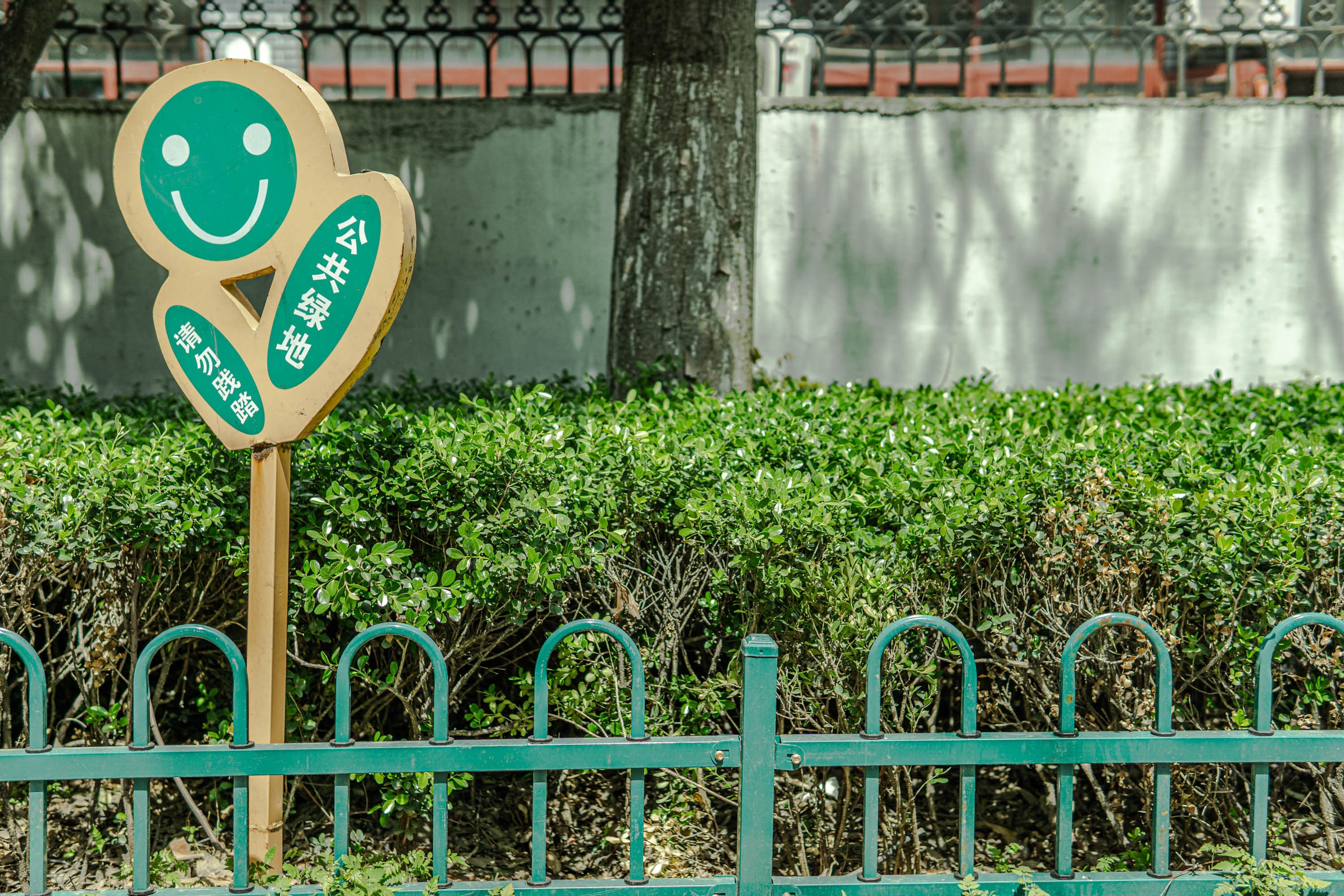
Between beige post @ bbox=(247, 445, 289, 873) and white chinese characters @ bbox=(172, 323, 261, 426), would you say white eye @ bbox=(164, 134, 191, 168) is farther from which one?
beige post @ bbox=(247, 445, 289, 873)

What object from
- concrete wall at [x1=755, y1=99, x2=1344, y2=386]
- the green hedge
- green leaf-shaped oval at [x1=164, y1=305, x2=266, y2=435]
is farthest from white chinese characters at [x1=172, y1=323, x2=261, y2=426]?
concrete wall at [x1=755, y1=99, x2=1344, y2=386]

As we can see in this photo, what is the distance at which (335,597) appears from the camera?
286 cm

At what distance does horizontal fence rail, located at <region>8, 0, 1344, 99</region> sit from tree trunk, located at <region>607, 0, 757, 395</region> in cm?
174

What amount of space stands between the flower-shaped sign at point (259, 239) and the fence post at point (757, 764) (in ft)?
3.87

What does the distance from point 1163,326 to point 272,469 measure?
5745mm

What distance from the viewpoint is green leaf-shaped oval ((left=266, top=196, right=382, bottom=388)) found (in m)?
2.53

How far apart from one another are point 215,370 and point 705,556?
1.42 m

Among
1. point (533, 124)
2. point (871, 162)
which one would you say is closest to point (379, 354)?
point (533, 124)

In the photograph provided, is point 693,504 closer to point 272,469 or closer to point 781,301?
point 272,469

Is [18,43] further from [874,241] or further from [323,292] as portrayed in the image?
[874,241]

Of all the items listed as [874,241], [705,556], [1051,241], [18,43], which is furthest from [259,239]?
[1051,241]

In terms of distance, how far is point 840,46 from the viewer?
7031mm

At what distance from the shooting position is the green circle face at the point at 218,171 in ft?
8.63

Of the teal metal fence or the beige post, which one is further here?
the beige post
